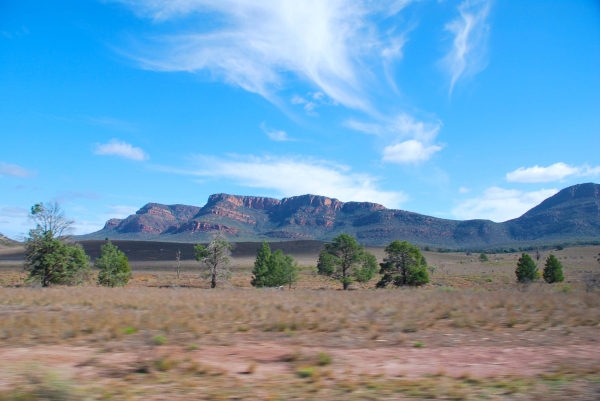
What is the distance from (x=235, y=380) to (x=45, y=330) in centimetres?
617

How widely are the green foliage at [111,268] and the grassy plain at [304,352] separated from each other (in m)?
31.2

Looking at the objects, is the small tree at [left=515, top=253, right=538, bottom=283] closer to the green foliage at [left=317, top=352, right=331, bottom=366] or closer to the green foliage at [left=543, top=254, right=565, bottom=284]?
the green foliage at [left=543, top=254, right=565, bottom=284]

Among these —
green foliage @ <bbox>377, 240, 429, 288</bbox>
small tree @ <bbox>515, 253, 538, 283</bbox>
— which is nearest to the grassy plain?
green foliage @ <bbox>377, 240, 429, 288</bbox>

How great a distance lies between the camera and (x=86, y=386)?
5.79 meters

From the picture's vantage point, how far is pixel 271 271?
45.9 m

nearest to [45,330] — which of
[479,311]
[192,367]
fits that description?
[192,367]

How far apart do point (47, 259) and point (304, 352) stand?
32210 mm

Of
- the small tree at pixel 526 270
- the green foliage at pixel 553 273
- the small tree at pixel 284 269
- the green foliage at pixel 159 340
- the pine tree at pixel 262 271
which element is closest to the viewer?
the green foliage at pixel 159 340

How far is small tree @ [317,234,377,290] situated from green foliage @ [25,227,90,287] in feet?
82.4

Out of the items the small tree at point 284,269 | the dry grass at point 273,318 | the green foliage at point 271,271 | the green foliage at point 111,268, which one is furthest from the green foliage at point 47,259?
the small tree at point 284,269

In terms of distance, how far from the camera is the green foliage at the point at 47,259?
32750 millimetres

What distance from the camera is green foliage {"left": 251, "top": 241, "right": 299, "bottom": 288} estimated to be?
45312mm

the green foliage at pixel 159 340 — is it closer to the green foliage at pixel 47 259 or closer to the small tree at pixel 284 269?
the green foliage at pixel 47 259

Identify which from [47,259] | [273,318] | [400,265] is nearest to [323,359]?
[273,318]
